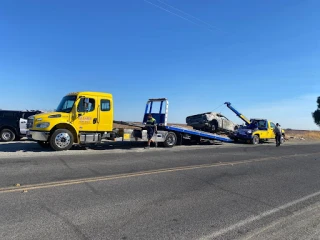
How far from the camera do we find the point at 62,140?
42.8 ft

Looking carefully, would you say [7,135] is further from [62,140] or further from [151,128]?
[151,128]

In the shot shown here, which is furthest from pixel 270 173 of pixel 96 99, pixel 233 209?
pixel 96 99

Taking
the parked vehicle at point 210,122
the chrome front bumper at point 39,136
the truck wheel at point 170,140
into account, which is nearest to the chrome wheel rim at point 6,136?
the chrome front bumper at point 39,136

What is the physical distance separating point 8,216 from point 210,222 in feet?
10.3

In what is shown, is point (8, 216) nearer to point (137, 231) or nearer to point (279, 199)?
point (137, 231)

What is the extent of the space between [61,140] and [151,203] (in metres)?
8.69

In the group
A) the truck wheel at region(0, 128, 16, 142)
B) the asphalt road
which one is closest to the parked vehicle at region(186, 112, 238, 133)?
the asphalt road

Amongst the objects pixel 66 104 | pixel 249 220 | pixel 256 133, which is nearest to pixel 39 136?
pixel 66 104

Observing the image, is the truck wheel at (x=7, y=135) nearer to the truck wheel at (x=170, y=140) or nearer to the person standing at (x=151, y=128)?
Answer: the person standing at (x=151, y=128)

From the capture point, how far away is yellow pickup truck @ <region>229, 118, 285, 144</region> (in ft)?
74.8

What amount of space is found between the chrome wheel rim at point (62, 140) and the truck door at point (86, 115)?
763mm

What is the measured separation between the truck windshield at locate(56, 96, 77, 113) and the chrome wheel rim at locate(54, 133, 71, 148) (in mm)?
1269

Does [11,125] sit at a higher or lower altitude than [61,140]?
higher

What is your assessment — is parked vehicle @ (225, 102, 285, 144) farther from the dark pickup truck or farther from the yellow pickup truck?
the dark pickup truck
